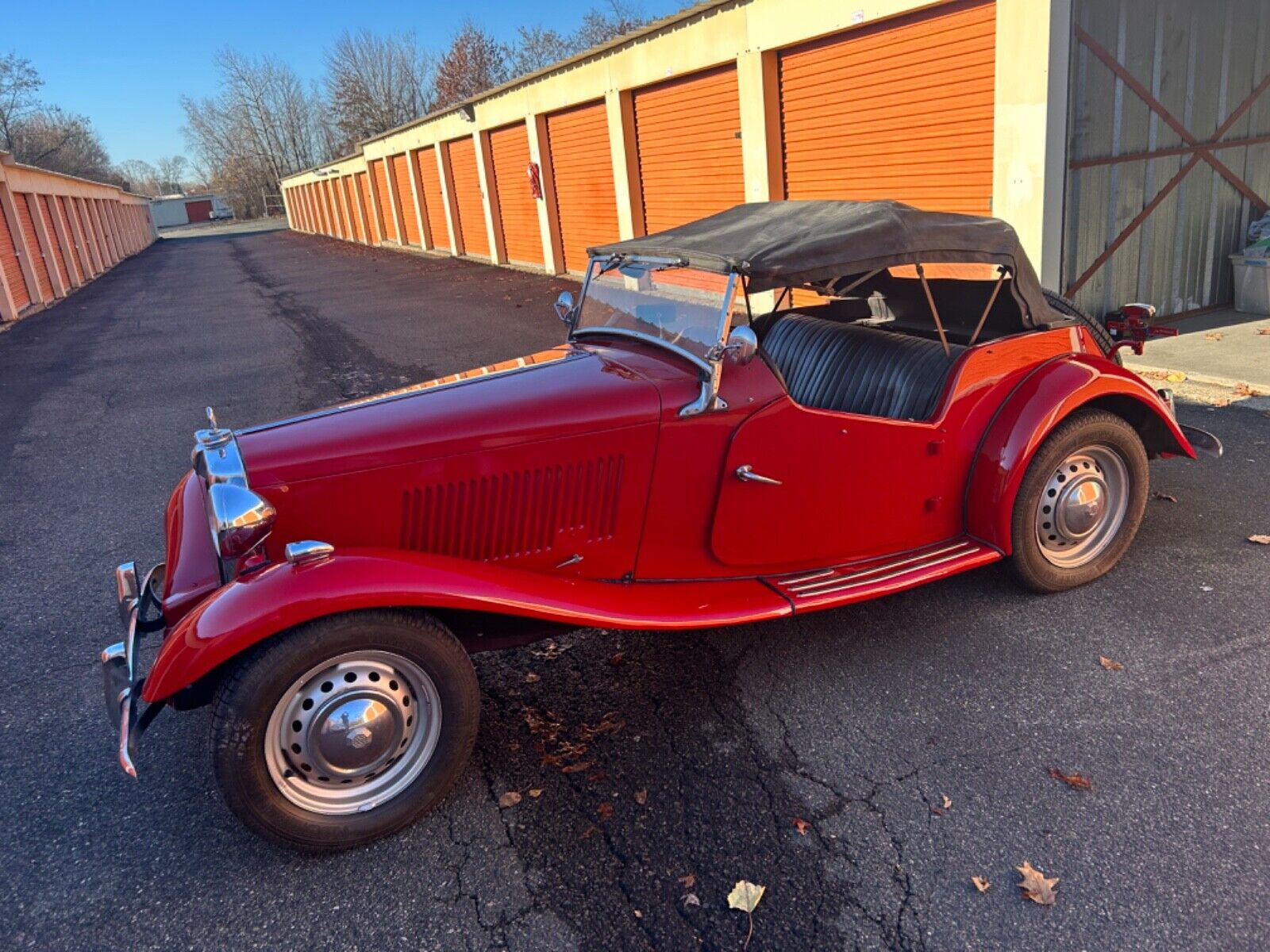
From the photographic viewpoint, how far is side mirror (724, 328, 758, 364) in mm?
2945

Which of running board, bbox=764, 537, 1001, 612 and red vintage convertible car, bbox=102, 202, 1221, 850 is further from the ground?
red vintage convertible car, bbox=102, 202, 1221, 850

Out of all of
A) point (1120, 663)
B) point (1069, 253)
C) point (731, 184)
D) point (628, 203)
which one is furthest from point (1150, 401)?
point (628, 203)

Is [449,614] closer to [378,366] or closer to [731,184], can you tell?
[378,366]

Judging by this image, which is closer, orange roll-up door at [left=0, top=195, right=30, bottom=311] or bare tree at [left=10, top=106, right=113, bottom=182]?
orange roll-up door at [left=0, top=195, right=30, bottom=311]

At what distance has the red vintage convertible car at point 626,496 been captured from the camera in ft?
8.37

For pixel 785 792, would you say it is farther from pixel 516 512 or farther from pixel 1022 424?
pixel 1022 424

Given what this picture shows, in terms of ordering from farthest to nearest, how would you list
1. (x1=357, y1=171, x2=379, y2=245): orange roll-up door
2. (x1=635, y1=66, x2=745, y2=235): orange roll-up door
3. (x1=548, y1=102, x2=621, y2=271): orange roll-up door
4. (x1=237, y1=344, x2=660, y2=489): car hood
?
1. (x1=357, y1=171, x2=379, y2=245): orange roll-up door
2. (x1=548, y1=102, x2=621, y2=271): orange roll-up door
3. (x1=635, y1=66, x2=745, y2=235): orange roll-up door
4. (x1=237, y1=344, x2=660, y2=489): car hood

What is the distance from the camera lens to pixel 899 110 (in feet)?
29.0

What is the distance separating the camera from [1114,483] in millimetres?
3938

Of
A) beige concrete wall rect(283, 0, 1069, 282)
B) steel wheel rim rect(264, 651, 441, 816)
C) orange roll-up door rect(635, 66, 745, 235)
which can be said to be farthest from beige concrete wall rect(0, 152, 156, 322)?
steel wheel rim rect(264, 651, 441, 816)

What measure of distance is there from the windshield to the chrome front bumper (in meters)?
2.09

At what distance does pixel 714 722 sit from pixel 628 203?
12691 millimetres

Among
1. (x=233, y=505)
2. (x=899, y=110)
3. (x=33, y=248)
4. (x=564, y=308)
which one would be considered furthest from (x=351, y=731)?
(x=33, y=248)

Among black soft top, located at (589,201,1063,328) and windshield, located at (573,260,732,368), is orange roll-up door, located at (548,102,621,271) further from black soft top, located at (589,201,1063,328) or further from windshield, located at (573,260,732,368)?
black soft top, located at (589,201,1063,328)
